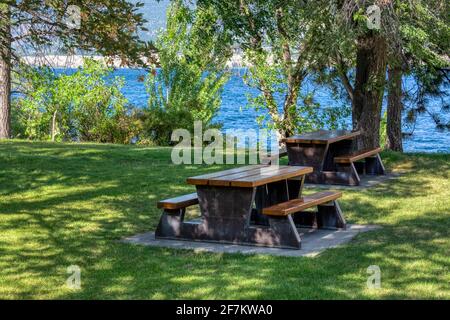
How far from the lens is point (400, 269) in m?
7.25

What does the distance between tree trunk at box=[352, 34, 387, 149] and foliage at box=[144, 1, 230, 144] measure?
713 centimetres

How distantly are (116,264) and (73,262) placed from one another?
43 centimetres

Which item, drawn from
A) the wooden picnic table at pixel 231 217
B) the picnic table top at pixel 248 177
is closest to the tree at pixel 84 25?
the picnic table top at pixel 248 177

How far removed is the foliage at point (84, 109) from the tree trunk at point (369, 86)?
314 inches

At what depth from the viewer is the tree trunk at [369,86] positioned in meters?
14.4

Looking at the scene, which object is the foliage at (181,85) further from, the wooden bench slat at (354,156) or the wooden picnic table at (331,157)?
the wooden bench slat at (354,156)

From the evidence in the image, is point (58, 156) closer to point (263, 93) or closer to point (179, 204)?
point (179, 204)

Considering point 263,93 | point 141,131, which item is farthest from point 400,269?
point 263,93

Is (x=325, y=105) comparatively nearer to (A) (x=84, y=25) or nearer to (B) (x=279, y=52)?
(B) (x=279, y=52)

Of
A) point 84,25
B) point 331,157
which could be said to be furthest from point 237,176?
point 331,157

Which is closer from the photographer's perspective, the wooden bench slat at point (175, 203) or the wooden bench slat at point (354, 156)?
the wooden bench slat at point (175, 203)

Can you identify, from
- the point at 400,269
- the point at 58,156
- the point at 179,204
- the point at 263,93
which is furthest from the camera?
the point at 263,93

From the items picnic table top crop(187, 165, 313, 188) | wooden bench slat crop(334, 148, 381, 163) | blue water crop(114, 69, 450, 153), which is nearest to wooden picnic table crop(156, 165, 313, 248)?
picnic table top crop(187, 165, 313, 188)
